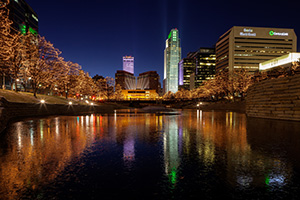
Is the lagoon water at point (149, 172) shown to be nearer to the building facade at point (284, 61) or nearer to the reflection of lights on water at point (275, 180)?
the reflection of lights on water at point (275, 180)

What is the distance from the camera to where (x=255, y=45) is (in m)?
140

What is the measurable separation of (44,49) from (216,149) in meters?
39.1

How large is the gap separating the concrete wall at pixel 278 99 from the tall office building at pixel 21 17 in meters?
91.9

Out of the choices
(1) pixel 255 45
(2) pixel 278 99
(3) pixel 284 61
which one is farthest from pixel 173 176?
(1) pixel 255 45

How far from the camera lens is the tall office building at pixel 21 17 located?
7775 cm

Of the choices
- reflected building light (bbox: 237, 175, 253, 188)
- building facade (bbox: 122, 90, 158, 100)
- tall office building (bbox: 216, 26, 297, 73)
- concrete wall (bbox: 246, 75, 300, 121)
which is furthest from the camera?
building facade (bbox: 122, 90, 158, 100)

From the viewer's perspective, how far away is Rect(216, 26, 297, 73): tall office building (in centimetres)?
13888

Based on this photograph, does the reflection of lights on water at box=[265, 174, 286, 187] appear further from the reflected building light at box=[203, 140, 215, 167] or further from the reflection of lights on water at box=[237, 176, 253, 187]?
the reflected building light at box=[203, 140, 215, 167]

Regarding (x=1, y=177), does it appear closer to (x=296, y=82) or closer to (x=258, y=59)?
(x=296, y=82)

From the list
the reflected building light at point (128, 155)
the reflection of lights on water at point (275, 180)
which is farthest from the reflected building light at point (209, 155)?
the reflected building light at point (128, 155)

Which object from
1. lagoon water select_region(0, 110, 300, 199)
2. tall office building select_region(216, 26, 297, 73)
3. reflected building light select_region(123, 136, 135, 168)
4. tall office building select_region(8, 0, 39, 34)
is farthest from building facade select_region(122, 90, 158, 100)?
lagoon water select_region(0, 110, 300, 199)

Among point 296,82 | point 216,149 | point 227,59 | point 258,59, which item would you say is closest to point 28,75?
point 216,149

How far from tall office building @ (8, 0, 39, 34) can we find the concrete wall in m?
91.9

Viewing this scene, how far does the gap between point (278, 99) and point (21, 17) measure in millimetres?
108842
